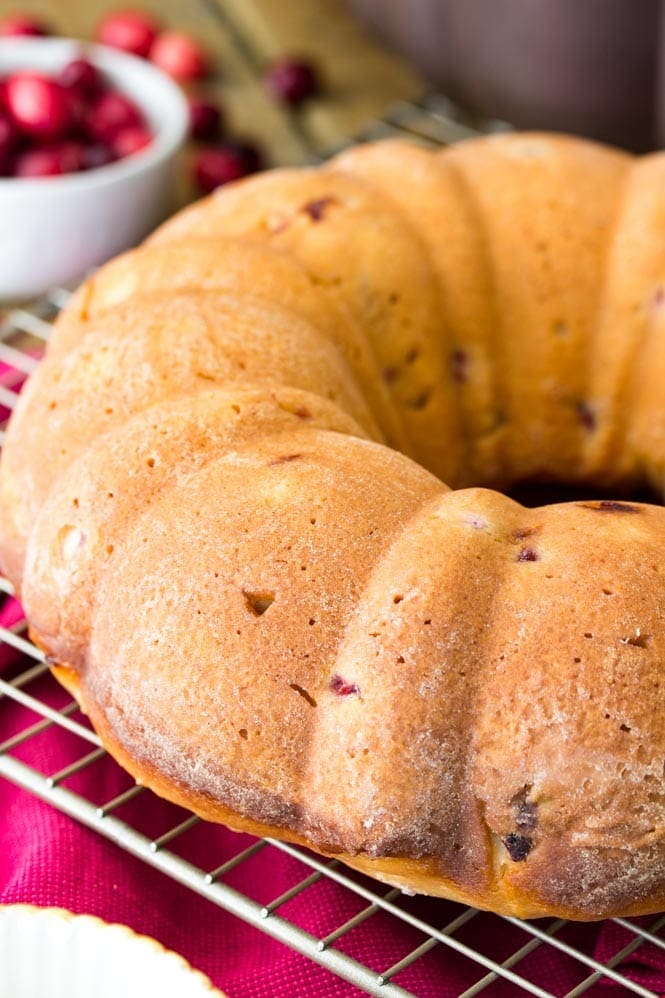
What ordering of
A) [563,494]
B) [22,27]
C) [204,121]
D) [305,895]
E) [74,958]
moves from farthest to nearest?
[22,27] → [204,121] → [563,494] → [305,895] → [74,958]

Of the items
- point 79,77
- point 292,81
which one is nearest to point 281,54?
point 292,81

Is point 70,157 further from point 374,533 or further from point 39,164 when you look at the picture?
point 374,533

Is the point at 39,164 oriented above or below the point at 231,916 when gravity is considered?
above

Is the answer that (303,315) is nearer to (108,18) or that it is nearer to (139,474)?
(139,474)

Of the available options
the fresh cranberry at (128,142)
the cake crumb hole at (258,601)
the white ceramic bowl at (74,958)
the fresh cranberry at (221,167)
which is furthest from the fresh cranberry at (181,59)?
the white ceramic bowl at (74,958)

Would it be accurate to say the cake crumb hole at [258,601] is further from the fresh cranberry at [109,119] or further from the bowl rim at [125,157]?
the fresh cranberry at [109,119]

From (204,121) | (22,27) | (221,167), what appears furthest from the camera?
(22,27)
